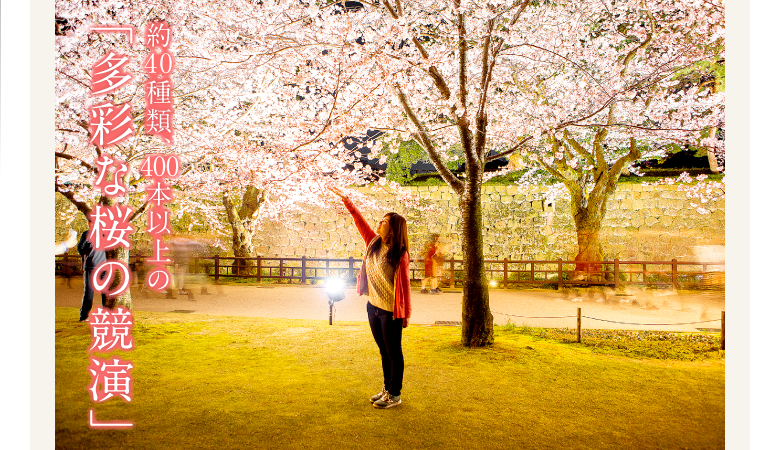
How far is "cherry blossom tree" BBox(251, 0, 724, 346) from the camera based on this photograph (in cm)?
553

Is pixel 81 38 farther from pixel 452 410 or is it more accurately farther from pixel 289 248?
pixel 289 248

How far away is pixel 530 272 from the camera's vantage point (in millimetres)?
13523

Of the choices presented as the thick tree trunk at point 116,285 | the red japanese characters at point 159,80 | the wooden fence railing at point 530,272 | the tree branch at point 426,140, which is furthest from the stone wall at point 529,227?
the red japanese characters at point 159,80

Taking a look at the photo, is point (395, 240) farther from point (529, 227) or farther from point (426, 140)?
point (529, 227)

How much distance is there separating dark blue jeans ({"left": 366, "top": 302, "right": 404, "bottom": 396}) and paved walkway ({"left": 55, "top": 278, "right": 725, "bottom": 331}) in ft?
12.8

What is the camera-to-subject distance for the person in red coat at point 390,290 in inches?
131

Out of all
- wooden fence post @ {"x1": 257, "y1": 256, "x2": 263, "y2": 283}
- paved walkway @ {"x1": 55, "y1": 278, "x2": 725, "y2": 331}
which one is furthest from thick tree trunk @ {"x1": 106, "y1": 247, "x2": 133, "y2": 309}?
wooden fence post @ {"x1": 257, "y1": 256, "x2": 263, "y2": 283}

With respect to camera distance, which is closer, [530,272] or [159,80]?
[159,80]

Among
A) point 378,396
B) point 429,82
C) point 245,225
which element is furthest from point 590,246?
point 245,225

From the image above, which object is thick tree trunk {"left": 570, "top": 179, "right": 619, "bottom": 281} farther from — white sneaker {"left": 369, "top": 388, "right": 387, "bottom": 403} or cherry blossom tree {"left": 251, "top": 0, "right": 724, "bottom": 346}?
white sneaker {"left": 369, "top": 388, "right": 387, "bottom": 403}

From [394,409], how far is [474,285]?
2.42 metres

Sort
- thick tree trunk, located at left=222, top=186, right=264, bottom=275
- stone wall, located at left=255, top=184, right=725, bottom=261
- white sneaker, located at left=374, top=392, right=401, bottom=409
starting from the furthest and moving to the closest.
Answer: stone wall, located at left=255, top=184, right=725, bottom=261
thick tree trunk, located at left=222, top=186, right=264, bottom=275
white sneaker, located at left=374, top=392, right=401, bottom=409

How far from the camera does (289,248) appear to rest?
17.2 metres
